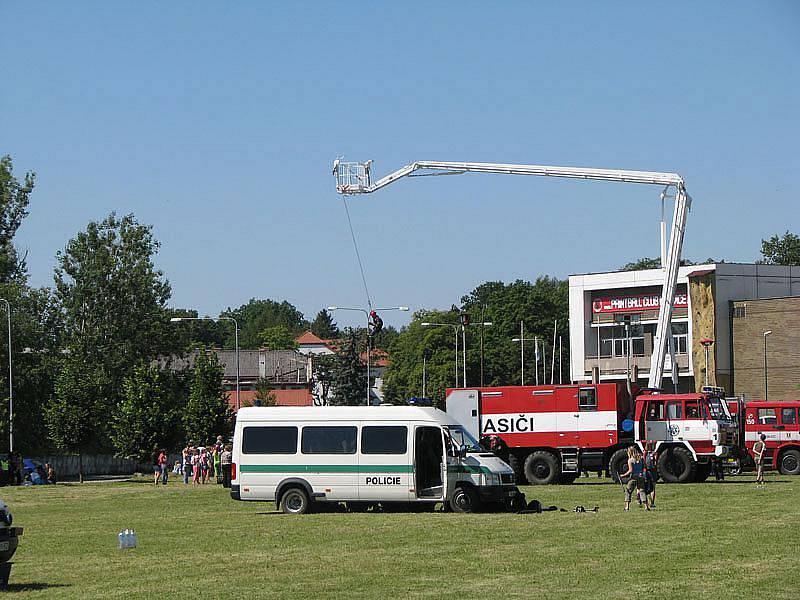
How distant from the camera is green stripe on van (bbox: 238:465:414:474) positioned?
91.1 feet

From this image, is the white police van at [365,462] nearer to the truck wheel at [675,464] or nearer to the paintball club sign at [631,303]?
the truck wheel at [675,464]

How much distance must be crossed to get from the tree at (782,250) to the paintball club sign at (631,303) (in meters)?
54.1

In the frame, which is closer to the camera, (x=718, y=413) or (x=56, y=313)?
(x=718, y=413)

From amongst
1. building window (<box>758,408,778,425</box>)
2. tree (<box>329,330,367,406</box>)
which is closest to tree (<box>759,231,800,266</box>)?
tree (<box>329,330,367,406</box>)

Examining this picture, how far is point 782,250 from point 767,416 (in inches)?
3661

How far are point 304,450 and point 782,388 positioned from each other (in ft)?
188

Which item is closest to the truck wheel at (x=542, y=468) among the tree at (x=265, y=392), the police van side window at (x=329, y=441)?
the police van side window at (x=329, y=441)

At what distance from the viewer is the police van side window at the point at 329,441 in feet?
92.2

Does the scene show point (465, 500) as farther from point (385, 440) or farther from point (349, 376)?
point (349, 376)

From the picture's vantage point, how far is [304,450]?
92.7ft

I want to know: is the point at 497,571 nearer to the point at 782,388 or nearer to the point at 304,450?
the point at 304,450

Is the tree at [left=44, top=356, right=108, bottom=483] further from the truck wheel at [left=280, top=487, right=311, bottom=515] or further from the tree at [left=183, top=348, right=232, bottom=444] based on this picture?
the truck wheel at [left=280, top=487, right=311, bottom=515]

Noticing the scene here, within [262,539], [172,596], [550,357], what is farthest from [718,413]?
[550,357]

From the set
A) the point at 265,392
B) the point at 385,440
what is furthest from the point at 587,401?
the point at 265,392
